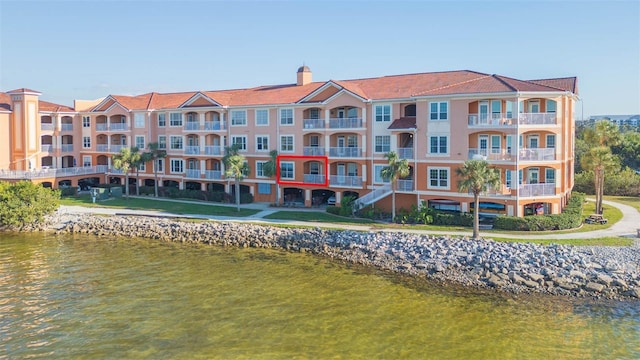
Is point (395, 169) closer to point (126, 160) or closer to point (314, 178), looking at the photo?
point (314, 178)

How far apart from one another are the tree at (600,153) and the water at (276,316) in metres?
17.8

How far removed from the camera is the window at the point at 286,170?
47.7 m

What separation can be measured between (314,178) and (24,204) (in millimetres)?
22310

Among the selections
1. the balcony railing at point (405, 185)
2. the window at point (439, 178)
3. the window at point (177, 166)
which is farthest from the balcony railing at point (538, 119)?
the window at point (177, 166)

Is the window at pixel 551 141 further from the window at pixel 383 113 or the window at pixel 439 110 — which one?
the window at pixel 383 113

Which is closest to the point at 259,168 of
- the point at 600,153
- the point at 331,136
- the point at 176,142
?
the point at 331,136

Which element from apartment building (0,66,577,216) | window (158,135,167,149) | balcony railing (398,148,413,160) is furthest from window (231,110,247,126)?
balcony railing (398,148,413,160)

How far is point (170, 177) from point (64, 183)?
39.5ft

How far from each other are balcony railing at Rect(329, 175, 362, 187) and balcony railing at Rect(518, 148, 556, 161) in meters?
12.6

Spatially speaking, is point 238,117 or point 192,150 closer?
point 238,117

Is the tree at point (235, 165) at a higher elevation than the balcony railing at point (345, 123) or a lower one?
lower

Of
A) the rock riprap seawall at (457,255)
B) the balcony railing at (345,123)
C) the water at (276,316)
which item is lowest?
the water at (276,316)

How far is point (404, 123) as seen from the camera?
41.3m

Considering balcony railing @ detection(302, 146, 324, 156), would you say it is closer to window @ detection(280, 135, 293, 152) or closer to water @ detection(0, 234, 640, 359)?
window @ detection(280, 135, 293, 152)
